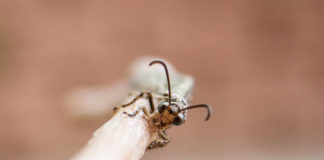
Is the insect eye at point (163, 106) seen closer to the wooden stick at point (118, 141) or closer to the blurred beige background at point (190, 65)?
the wooden stick at point (118, 141)

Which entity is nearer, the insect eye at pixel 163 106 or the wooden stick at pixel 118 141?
the wooden stick at pixel 118 141

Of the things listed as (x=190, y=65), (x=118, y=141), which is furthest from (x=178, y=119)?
(x=190, y=65)

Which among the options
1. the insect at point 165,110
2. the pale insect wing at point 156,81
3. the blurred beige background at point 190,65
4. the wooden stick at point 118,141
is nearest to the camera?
the wooden stick at point 118,141

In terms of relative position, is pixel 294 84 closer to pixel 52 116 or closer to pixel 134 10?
pixel 134 10

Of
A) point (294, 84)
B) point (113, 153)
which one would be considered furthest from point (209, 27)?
point (113, 153)

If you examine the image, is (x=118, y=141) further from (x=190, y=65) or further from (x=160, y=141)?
(x=190, y=65)

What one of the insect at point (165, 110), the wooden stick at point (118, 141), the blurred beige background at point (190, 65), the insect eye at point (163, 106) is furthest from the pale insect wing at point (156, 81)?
the blurred beige background at point (190, 65)
